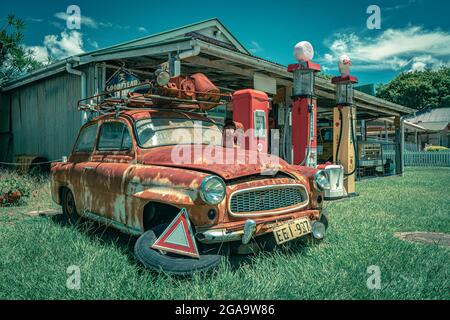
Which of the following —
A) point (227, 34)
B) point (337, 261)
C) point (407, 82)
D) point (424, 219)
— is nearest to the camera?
point (337, 261)

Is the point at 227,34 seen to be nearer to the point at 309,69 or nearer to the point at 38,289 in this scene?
the point at 309,69

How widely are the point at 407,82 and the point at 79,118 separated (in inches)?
1793

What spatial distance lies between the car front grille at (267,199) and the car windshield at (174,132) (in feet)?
4.23

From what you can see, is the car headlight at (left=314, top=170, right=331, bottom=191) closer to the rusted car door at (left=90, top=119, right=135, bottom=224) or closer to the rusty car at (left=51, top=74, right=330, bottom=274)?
the rusty car at (left=51, top=74, right=330, bottom=274)

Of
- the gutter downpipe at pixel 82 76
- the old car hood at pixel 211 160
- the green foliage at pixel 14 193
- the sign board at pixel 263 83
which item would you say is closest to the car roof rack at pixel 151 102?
the old car hood at pixel 211 160

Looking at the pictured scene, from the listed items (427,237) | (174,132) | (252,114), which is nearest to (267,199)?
(174,132)

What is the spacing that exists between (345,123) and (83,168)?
18.4 ft

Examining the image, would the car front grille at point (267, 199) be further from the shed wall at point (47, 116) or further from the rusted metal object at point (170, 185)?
the shed wall at point (47, 116)

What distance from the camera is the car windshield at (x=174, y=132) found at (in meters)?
4.17

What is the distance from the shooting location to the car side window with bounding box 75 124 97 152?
16.4ft

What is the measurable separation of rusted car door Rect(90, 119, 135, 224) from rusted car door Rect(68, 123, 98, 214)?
5.2 inches

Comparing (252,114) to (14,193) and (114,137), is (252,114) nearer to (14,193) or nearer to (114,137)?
(114,137)

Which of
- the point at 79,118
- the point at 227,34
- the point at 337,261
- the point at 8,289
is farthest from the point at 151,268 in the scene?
the point at 227,34
